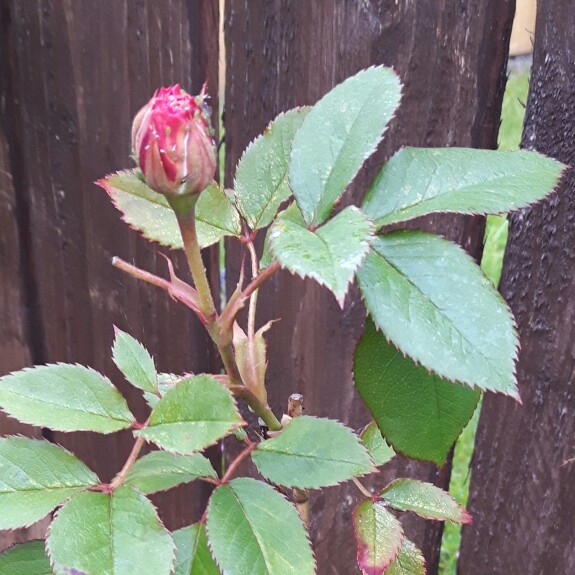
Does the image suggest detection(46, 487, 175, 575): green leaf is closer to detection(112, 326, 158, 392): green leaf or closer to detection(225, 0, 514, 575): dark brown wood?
detection(112, 326, 158, 392): green leaf

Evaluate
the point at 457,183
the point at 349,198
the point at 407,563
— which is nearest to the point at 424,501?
the point at 407,563

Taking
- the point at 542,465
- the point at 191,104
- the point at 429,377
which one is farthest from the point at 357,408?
the point at 191,104

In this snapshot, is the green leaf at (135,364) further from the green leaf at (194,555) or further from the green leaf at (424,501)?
the green leaf at (424,501)

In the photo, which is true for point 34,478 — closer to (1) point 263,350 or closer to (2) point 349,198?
(1) point 263,350

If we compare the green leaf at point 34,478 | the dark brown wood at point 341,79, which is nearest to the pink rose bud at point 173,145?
the green leaf at point 34,478

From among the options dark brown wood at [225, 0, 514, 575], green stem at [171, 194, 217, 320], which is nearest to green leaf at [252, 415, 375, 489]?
green stem at [171, 194, 217, 320]

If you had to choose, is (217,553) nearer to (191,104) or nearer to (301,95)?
(191,104)
